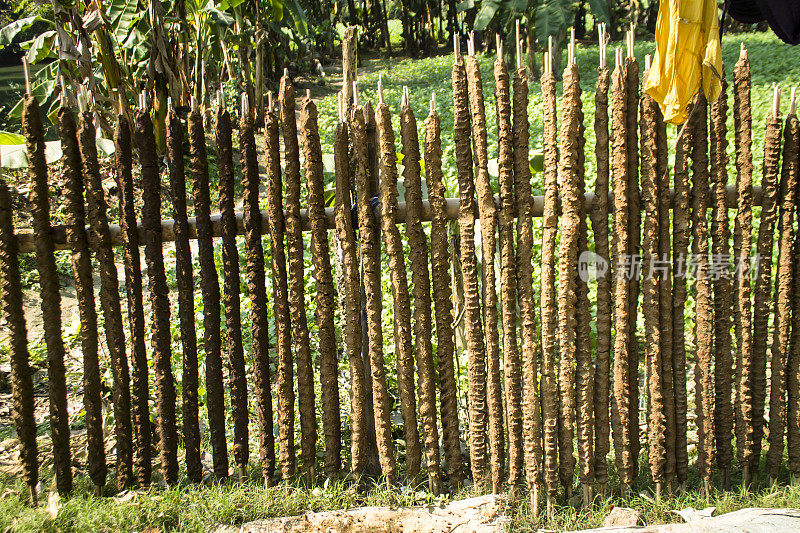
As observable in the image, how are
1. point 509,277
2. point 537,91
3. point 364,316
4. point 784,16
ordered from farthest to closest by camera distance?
point 537,91 → point 784,16 → point 364,316 → point 509,277

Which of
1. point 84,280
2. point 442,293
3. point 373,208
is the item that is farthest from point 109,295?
point 442,293

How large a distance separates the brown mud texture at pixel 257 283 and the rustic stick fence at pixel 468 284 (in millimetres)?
11

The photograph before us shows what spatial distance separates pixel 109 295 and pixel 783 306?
11.3ft

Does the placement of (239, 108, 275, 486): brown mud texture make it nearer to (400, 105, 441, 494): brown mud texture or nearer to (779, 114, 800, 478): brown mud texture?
(400, 105, 441, 494): brown mud texture

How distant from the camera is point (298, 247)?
10.2ft

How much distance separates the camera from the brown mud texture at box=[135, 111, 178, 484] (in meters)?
3.09

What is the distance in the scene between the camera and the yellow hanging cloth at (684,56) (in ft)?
9.47

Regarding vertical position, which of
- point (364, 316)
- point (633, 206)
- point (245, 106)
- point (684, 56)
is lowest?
point (364, 316)

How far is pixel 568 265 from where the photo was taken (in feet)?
9.87

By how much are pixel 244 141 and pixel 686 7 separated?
219 cm

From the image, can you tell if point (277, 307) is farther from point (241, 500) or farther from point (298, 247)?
point (241, 500)

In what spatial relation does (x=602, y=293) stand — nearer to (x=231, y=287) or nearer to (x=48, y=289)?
(x=231, y=287)

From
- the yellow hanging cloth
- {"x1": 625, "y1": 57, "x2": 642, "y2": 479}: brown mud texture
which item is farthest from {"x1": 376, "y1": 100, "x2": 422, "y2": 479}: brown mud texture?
the yellow hanging cloth

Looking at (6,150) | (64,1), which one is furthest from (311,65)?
(6,150)
